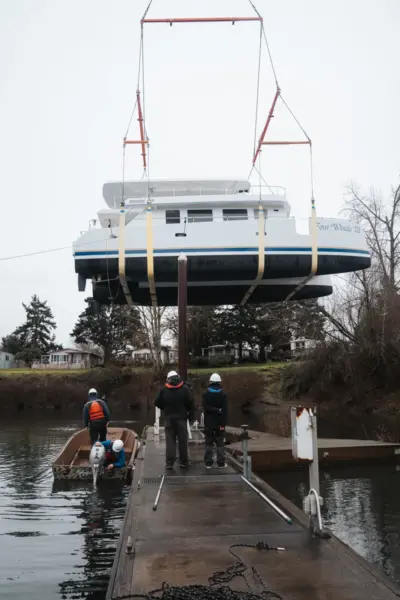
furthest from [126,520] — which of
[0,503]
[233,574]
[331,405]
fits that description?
[331,405]

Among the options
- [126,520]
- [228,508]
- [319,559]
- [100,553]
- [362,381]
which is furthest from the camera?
[362,381]

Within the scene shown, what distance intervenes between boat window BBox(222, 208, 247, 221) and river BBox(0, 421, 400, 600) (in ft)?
25.8

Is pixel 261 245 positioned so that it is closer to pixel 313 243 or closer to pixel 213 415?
pixel 313 243

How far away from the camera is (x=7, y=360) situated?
241 ft

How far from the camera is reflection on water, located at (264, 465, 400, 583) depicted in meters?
7.71

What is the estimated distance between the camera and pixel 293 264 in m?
15.5

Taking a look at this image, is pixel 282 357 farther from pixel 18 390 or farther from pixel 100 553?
pixel 100 553

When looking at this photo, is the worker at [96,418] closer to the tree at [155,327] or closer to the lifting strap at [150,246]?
the lifting strap at [150,246]

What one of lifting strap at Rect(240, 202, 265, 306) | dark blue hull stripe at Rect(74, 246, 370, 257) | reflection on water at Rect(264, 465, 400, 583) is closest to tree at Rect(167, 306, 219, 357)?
dark blue hull stripe at Rect(74, 246, 370, 257)

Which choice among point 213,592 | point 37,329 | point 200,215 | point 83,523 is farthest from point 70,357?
point 213,592

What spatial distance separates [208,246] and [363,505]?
322 inches

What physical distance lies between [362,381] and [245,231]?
18849 mm

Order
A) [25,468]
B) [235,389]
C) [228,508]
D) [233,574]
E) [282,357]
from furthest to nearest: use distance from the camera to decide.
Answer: [282,357], [235,389], [25,468], [228,508], [233,574]

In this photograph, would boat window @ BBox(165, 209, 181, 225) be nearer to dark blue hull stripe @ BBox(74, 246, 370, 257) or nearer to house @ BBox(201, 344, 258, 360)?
dark blue hull stripe @ BBox(74, 246, 370, 257)
